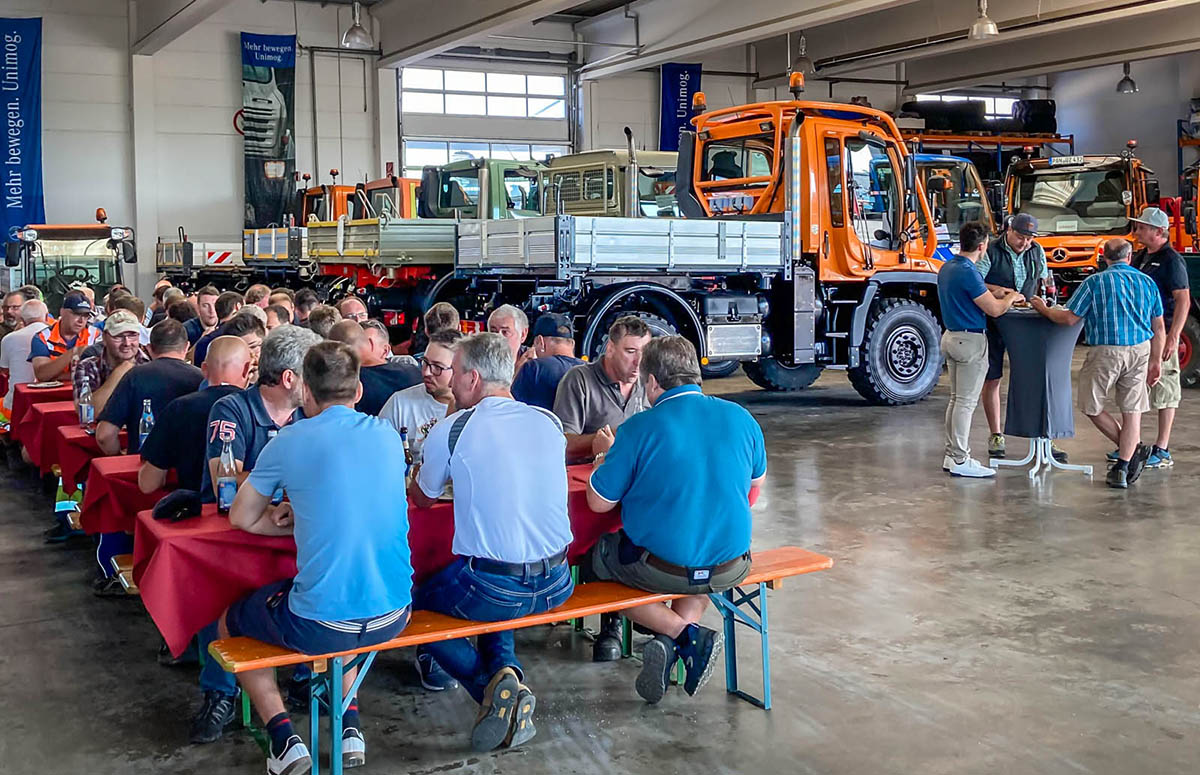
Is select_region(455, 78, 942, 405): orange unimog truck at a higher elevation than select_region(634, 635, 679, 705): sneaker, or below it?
higher

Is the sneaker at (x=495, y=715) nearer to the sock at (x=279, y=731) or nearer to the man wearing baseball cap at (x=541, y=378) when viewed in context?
the sock at (x=279, y=731)

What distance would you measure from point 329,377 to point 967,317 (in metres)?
5.64

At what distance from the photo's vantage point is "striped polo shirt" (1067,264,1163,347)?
7812mm

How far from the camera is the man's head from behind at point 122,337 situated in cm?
609

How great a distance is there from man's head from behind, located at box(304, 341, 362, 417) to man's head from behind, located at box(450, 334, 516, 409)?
1.38 feet

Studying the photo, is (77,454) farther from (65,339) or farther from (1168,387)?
(1168,387)

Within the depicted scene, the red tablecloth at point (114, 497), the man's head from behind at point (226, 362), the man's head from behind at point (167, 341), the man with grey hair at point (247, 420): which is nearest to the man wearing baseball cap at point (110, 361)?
the man's head from behind at point (167, 341)

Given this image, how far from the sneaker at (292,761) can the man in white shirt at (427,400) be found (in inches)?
60.4

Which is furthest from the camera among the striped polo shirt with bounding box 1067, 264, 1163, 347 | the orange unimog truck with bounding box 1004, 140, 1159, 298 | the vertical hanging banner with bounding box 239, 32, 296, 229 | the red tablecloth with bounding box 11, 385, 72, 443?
the vertical hanging banner with bounding box 239, 32, 296, 229

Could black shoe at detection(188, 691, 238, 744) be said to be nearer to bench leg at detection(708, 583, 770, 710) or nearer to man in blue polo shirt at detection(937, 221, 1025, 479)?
bench leg at detection(708, 583, 770, 710)

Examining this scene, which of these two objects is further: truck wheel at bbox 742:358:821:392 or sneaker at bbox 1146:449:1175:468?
truck wheel at bbox 742:358:821:392

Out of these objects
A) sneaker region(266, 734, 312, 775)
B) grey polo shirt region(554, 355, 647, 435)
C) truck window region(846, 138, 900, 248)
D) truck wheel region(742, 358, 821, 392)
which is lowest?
sneaker region(266, 734, 312, 775)

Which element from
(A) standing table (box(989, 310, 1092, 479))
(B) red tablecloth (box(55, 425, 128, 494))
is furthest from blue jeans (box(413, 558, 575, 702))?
(A) standing table (box(989, 310, 1092, 479))

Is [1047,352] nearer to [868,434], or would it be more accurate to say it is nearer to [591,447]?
[868,434]
